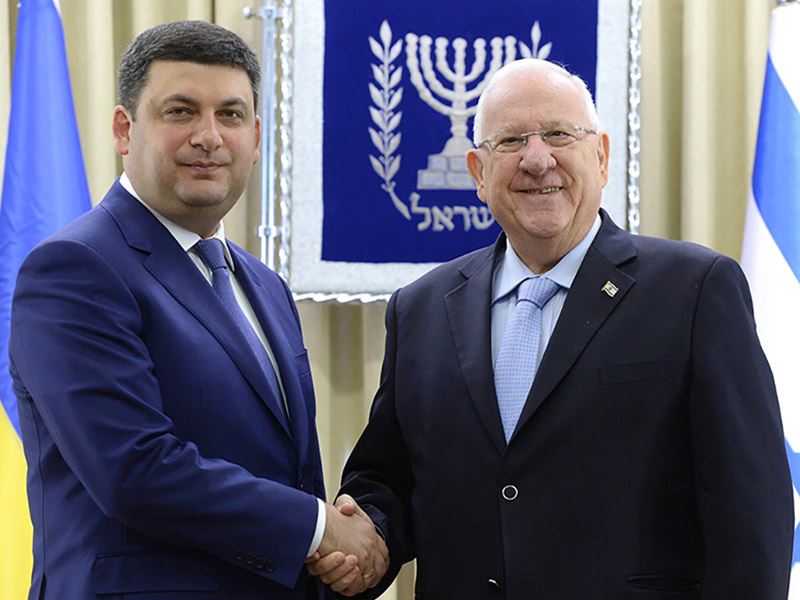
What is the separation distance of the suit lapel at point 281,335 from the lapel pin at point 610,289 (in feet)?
2.25

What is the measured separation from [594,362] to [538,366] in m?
0.11

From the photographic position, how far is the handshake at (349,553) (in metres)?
2.06

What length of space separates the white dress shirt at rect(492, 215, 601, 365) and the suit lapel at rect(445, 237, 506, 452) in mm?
23

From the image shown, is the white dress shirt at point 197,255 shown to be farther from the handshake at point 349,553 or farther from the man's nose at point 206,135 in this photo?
the man's nose at point 206,135

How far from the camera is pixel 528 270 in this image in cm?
217

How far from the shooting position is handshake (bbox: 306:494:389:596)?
2059 mm

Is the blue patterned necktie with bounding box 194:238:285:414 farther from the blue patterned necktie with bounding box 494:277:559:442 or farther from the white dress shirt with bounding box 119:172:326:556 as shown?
the blue patterned necktie with bounding box 494:277:559:442

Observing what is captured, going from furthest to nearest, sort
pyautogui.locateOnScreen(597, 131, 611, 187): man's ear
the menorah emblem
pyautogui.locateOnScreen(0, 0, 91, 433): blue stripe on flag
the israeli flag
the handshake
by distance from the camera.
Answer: the menorah emblem
pyautogui.locateOnScreen(0, 0, 91, 433): blue stripe on flag
the israeli flag
pyautogui.locateOnScreen(597, 131, 611, 187): man's ear
the handshake

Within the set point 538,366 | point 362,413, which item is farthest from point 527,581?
point 362,413

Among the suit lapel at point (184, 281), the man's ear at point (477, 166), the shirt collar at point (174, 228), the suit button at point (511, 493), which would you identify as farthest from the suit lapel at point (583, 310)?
the shirt collar at point (174, 228)

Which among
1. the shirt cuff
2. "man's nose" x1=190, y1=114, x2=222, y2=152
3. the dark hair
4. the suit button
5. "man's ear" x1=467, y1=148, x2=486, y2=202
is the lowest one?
the shirt cuff

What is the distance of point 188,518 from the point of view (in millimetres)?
1860

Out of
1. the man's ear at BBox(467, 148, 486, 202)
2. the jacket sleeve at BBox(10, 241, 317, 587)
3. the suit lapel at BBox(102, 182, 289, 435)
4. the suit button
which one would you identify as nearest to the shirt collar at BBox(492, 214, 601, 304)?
the man's ear at BBox(467, 148, 486, 202)

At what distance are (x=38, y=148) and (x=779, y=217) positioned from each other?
237 centimetres
